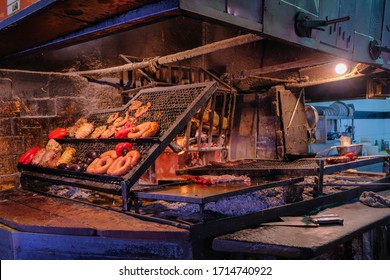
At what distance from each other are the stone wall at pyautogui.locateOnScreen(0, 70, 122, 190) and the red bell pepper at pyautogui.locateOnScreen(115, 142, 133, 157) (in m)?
2.46

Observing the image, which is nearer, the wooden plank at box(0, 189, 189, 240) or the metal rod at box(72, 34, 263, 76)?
the wooden plank at box(0, 189, 189, 240)

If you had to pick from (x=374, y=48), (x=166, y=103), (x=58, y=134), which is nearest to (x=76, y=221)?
(x=166, y=103)

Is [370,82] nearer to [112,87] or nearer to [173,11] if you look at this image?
[112,87]

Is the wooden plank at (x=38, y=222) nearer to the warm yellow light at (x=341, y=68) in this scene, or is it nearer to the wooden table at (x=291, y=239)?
the wooden table at (x=291, y=239)

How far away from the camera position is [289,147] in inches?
378

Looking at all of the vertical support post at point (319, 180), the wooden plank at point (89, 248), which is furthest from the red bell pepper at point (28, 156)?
the vertical support post at point (319, 180)

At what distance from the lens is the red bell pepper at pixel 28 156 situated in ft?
19.7

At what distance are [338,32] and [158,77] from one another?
424 cm

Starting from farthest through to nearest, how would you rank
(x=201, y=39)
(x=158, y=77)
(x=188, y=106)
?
(x=201, y=39)
(x=158, y=77)
(x=188, y=106)

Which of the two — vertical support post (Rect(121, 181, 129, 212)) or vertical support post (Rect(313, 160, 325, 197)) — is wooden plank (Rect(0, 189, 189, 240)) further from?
vertical support post (Rect(313, 160, 325, 197))

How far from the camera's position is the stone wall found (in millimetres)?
6102

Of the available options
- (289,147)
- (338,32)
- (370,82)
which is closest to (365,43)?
(338,32)

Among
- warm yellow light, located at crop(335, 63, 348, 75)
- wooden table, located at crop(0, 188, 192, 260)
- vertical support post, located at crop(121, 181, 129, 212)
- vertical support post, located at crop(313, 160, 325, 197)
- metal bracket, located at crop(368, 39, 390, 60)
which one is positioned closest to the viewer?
wooden table, located at crop(0, 188, 192, 260)

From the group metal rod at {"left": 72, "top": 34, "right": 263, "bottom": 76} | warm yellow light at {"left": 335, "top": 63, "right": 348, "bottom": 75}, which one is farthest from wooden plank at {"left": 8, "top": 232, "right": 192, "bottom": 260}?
warm yellow light at {"left": 335, "top": 63, "right": 348, "bottom": 75}
